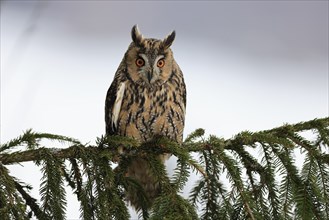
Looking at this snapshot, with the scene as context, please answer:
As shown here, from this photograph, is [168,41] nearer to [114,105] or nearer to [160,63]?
[160,63]

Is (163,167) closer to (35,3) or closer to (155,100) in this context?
(155,100)

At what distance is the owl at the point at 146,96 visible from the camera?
230cm

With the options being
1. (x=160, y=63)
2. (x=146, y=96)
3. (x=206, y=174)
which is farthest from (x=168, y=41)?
(x=206, y=174)

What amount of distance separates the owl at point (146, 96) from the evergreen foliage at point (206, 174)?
0.56 metres

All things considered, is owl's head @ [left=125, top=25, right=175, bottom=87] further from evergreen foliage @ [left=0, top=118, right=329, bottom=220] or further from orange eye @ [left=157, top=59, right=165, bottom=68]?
evergreen foliage @ [left=0, top=118, right=329, bottom=220]

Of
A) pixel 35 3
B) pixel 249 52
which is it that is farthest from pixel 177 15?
pixel 35 3

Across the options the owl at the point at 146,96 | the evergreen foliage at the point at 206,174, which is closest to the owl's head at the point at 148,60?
the owl at the point at 146,96

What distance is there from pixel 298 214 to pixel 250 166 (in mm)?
179

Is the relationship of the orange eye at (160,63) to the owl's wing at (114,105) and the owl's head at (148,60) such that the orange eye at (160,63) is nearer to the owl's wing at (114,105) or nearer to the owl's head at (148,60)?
the owl's head at (148,60)

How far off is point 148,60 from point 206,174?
851 mm

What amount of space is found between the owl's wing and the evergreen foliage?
57 cm

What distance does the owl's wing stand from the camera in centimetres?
231

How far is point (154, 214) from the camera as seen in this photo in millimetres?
1427

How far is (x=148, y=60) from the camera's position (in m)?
2.37
